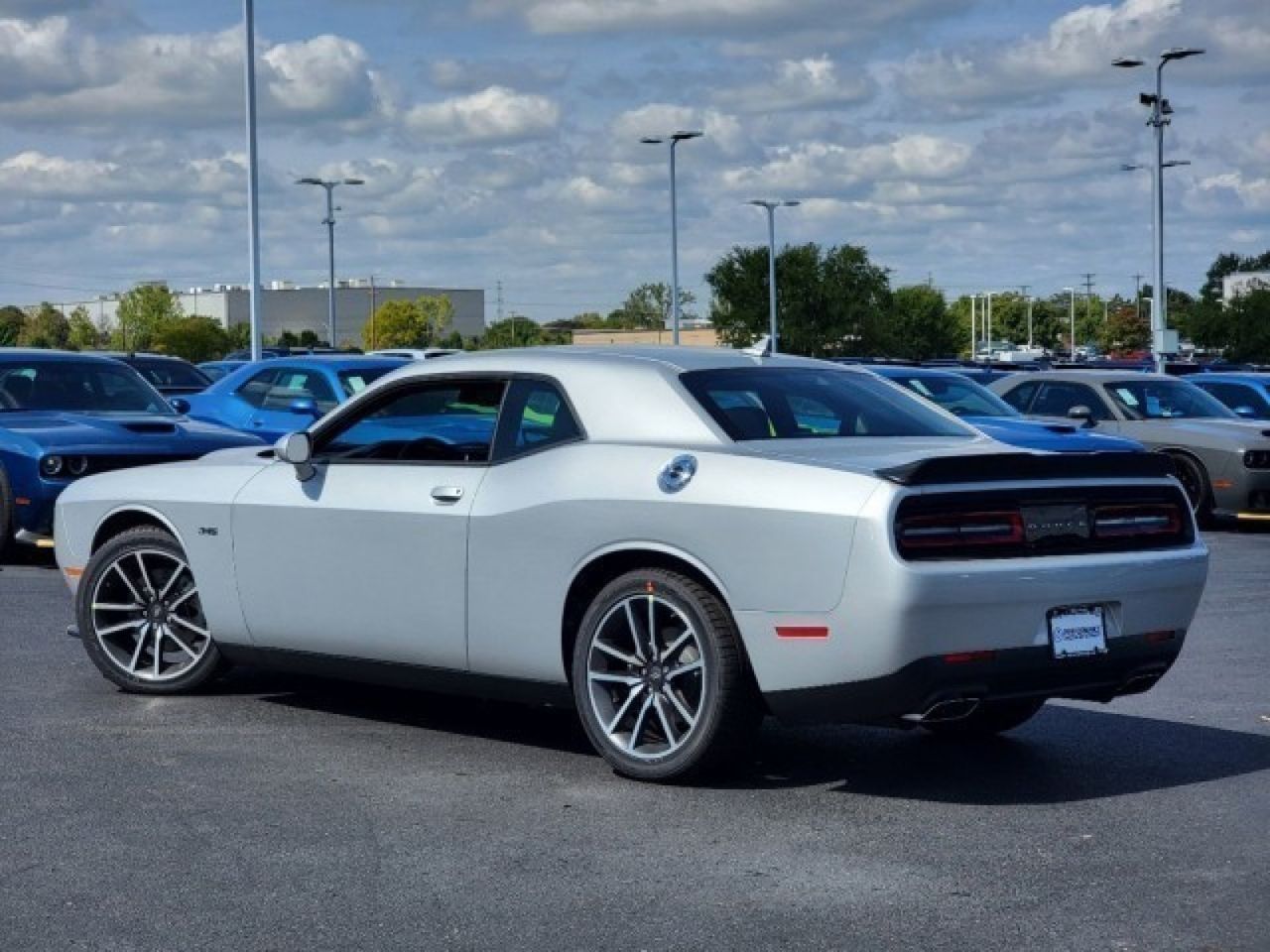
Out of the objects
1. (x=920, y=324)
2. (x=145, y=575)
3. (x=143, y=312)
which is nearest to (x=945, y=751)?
(x=145, y=575)

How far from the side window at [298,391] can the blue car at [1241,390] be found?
9.59 m

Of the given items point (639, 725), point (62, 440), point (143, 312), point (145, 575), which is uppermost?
point (143, 312)

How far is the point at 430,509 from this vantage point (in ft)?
25.3

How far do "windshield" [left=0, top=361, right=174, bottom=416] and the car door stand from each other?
23.5 feet

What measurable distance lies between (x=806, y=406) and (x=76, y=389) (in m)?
9.16

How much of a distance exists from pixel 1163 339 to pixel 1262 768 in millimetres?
33295

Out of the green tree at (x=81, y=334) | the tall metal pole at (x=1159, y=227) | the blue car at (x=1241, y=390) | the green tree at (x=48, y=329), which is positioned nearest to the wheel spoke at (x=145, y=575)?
the blue car at (x=1241, y=390)

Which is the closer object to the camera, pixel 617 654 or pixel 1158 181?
pixel 617 654

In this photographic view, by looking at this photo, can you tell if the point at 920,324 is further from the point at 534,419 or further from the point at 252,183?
the point at 534,419

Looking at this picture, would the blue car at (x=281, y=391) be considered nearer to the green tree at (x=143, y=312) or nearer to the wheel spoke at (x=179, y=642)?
the wheel spoke at (x=179, y=642)

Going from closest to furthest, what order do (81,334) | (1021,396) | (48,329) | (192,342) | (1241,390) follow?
(1021,396) < (1241,390) < (192,342) < (48,329) < (81,334)

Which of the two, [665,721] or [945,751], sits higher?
[665,721]

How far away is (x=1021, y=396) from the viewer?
21547 millimetres

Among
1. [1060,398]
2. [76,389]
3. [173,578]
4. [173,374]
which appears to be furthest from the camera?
[173,374]
